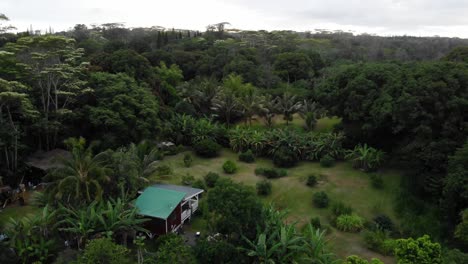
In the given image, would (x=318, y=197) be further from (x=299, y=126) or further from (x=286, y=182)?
(x=299, y=126)

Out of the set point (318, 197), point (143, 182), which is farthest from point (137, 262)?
point (318, 197)

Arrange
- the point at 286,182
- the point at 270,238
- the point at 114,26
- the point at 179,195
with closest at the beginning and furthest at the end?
1. the point at 270,238
2. the point at 179,195
3. the point at 286,182
4. the point at 114,26

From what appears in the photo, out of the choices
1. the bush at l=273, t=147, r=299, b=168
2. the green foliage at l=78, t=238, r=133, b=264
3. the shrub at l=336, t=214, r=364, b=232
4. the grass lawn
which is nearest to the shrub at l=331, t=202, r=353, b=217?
the grass lawn

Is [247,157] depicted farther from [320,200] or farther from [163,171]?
[320,200]

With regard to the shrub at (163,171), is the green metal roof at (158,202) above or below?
above

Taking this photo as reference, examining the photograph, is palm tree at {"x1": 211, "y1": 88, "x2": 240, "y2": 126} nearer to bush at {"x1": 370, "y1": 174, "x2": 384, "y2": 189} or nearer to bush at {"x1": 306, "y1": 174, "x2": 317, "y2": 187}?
bush at {"x1": 306, "y1": 174, "x2": 317, "y2": 187}

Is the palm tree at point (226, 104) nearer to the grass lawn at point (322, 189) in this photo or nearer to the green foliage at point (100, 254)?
the grass lawn at point (322, 189)

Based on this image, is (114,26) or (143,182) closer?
(143,182)

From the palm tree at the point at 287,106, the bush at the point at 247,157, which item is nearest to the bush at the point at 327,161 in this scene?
the bush at the point at 247,157
